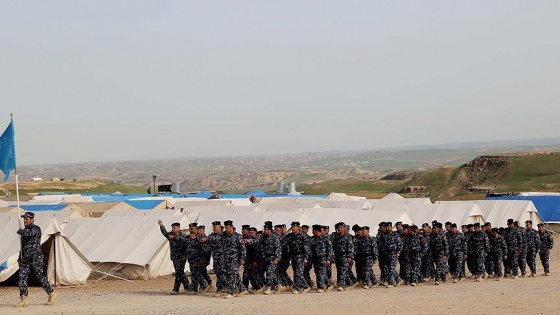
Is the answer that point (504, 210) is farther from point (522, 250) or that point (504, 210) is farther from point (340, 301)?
point (340, 301)

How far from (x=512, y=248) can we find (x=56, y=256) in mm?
11599

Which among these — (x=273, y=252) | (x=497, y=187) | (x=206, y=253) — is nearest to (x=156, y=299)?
(x=206, y=253)

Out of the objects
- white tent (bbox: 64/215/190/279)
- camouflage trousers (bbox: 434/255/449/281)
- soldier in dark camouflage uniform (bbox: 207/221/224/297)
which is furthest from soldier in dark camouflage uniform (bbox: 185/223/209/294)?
camouflage trousers (bbox: 434/255/449/281)

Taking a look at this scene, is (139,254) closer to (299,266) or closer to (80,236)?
(80,236)

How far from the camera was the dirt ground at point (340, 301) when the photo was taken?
13.7 metres

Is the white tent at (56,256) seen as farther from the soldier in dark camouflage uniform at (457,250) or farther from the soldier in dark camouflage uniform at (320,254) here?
the soldier in dark camouflage uniform at (457,250)

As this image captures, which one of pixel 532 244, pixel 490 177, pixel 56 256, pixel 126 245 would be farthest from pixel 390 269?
pixel 490 177

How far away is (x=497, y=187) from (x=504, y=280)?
52.4 meters

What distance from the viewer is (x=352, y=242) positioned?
17781mm

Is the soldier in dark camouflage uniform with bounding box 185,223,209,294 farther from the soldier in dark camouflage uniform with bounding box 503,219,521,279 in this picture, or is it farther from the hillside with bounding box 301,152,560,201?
the hillside with bounding box 301,152,560,201

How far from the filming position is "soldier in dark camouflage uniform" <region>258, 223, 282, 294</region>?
55.4 ft

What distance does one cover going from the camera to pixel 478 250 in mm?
19766

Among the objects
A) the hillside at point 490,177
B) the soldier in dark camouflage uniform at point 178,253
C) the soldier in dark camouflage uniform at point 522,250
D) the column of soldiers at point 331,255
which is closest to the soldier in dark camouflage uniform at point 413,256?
the column of soldiers at point 331,255

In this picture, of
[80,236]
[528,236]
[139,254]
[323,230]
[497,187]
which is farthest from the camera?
[497,187]
